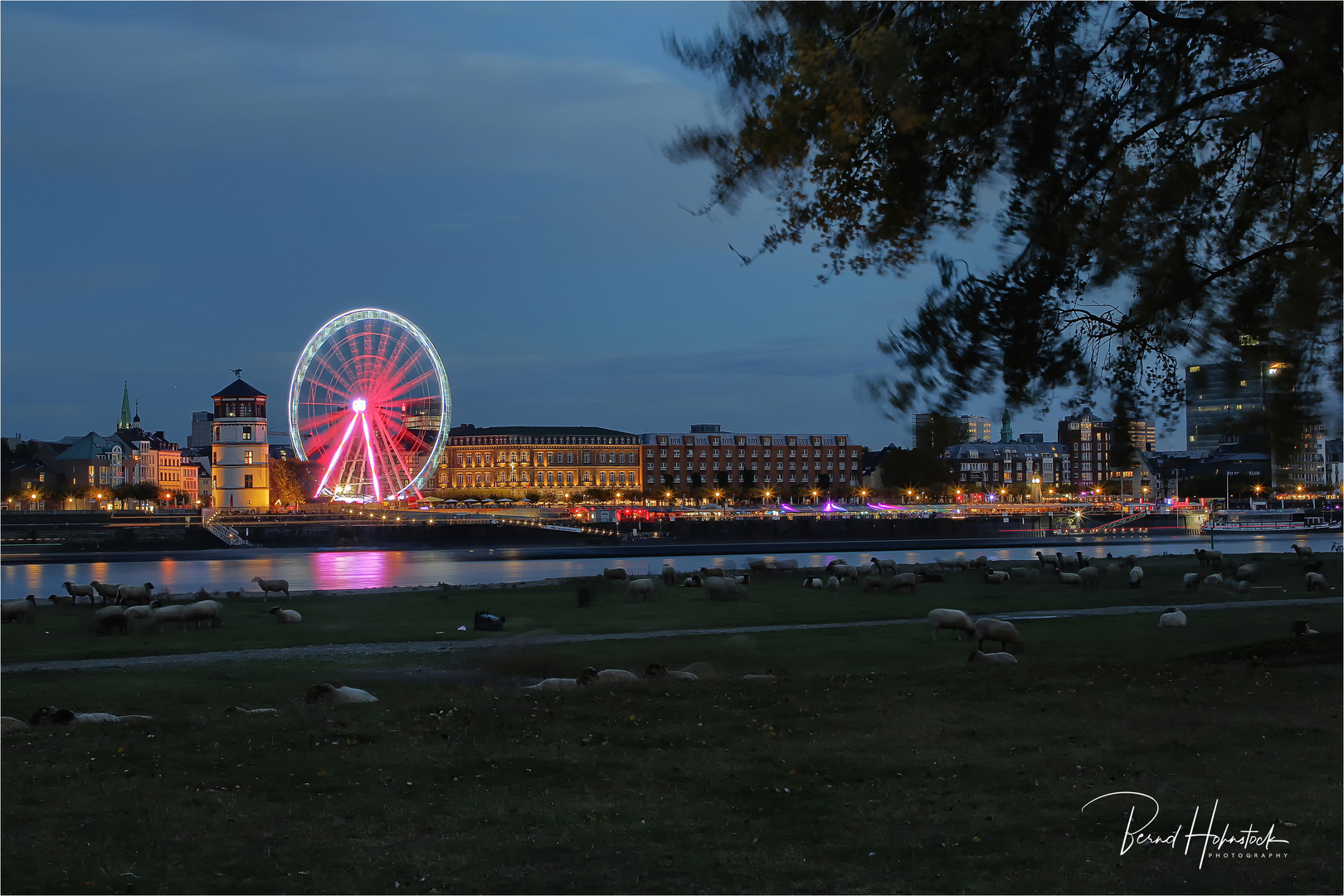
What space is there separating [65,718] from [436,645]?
32.3 ft

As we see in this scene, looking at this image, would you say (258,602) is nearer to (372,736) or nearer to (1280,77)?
(372,736)

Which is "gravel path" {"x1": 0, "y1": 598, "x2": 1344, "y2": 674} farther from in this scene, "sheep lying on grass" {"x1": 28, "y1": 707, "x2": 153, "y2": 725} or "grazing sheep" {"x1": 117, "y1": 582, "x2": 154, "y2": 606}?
"grazing sheep" {"x1": 117, "y1": 582, "x2": 154, "y2": 606}

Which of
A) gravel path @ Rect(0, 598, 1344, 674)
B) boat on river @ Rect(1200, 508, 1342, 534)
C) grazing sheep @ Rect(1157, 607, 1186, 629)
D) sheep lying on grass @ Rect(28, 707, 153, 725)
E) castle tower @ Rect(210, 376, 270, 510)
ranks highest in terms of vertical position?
castle tower @ Rect(210, 376, 270, 510)

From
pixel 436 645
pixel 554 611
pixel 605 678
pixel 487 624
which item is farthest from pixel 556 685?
pixel 554 611

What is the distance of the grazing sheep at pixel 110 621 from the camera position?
78.6ft

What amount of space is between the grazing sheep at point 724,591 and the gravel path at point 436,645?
5.94 meters

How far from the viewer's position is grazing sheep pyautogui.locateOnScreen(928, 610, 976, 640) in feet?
65.1

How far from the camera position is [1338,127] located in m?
9.87

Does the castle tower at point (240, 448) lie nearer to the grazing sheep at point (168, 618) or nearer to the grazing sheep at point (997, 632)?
the grazing sheep at point (168, 618)

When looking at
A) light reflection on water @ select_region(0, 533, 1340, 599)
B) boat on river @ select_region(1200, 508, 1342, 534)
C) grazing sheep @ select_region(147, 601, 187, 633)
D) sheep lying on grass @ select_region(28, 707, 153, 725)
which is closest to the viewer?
sheep lying on grass @ select_region(28, 707, 153, 725)

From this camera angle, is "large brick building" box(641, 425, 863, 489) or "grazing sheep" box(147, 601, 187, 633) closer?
"grazing sheep" box(147, 601, 187, 633)

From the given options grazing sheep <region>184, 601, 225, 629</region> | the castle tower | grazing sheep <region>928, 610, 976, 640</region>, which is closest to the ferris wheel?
the castle tower

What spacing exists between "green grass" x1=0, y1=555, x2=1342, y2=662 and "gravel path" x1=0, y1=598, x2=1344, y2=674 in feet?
2.29

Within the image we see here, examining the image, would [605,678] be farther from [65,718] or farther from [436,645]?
[436,645]
